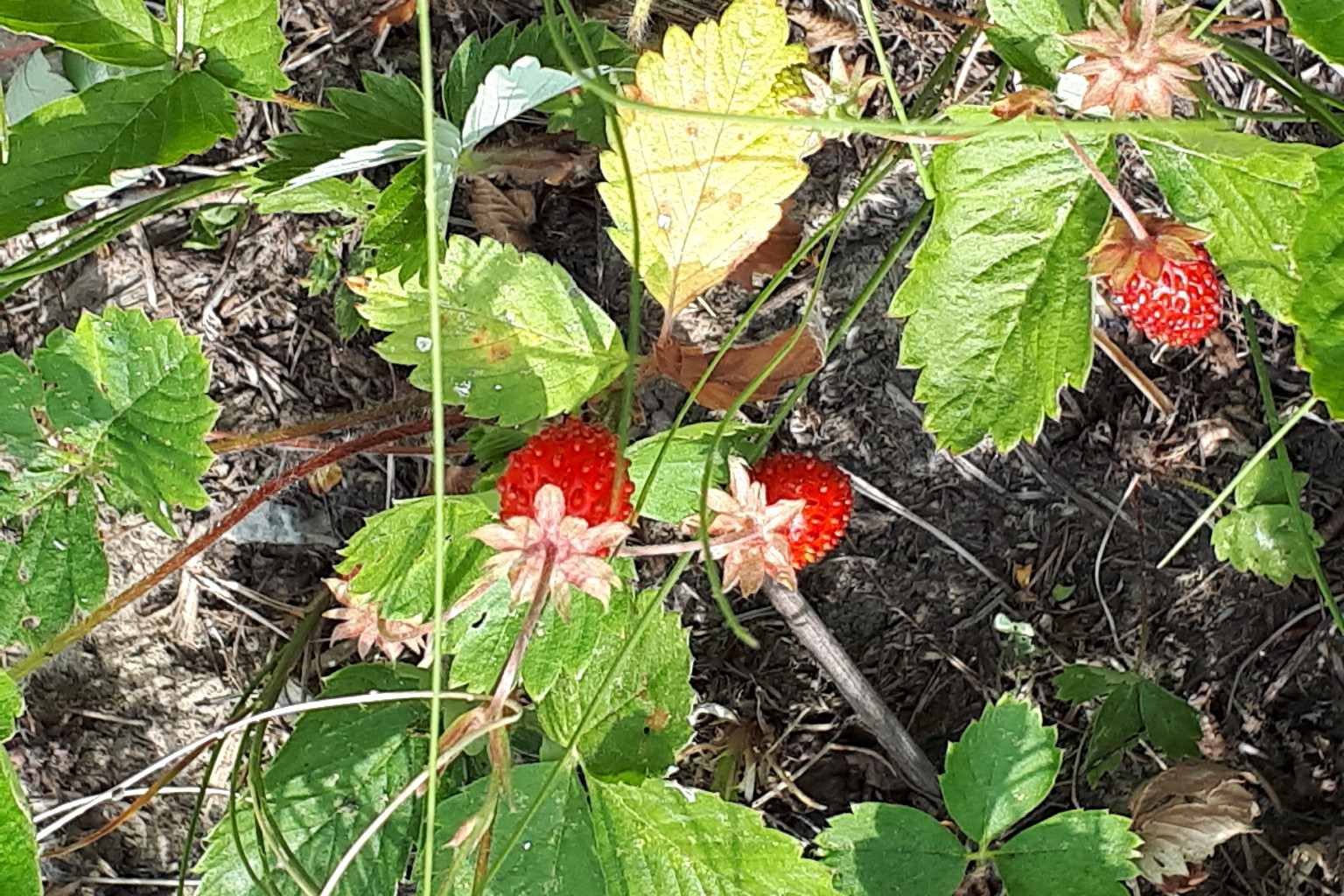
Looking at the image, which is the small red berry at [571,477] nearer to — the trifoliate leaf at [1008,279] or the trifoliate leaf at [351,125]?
the trifoliate leaf at [1008,279]

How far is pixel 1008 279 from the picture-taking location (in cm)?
137

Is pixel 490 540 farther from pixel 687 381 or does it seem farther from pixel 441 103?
pixel 441 103

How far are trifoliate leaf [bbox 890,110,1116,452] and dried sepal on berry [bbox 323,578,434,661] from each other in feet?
2.51

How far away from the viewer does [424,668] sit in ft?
5.51

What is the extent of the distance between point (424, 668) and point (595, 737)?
277 mm

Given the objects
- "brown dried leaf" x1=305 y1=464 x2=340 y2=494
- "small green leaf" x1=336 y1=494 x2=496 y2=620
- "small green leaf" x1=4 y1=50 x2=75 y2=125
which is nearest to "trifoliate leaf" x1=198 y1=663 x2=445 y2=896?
"small green leaf" x1=336 y1=494 x2=496 y2=620

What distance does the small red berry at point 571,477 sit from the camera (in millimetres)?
1277

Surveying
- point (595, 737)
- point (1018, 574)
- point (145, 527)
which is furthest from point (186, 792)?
point (1018, 574)

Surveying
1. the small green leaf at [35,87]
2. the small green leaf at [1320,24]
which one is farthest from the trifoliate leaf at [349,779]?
the small green leaf at [1320,24]

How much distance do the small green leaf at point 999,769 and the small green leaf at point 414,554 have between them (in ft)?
2.54

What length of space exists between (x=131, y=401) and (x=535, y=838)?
822mm

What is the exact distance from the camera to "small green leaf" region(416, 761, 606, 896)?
5.13ft

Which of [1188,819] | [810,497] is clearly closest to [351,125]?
[810,497]

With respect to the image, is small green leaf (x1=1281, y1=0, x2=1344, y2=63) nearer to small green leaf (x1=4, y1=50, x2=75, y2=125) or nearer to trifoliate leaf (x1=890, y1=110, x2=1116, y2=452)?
trifoliate leaf (x1=890, y1=110, x2=1116, y2=452)
